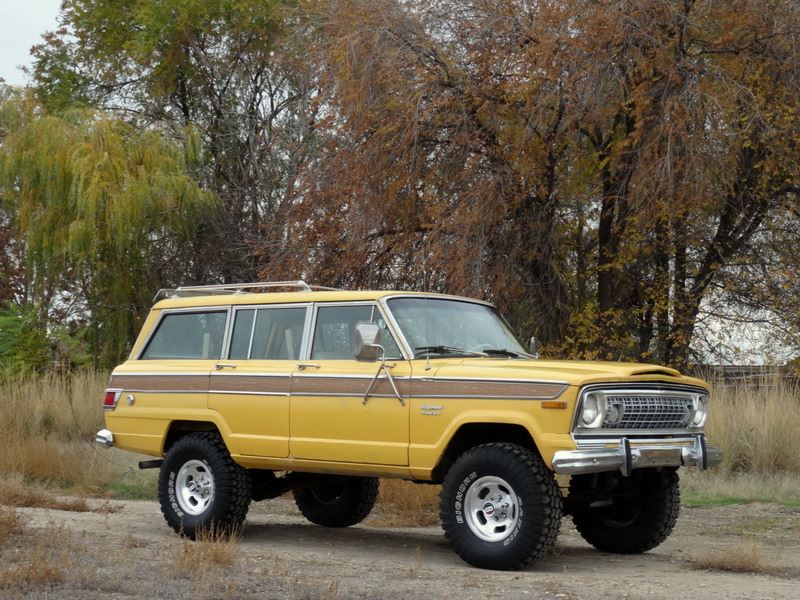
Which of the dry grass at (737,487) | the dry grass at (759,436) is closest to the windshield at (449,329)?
the dry grass at (737,487)

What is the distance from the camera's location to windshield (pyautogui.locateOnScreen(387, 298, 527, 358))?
9.45m

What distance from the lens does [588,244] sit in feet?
70.3

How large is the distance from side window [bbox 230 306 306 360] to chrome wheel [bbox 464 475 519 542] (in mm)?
2130

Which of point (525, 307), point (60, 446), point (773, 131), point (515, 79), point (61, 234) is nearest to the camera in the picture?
point (60, 446)

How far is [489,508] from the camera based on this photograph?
28.4ft

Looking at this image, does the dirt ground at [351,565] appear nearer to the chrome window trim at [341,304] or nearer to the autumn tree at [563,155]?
the chrome window trim at [341,304]

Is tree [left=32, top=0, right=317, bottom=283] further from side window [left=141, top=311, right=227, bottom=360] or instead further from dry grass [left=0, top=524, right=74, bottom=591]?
dry grass [left=0, top=524, right=74, bottom=591]

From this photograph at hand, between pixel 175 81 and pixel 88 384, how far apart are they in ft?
44.6

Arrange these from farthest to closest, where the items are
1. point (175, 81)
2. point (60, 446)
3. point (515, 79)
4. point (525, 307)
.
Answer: point (175, 81), point (525, 307), point (515, 79), point (60, 446)

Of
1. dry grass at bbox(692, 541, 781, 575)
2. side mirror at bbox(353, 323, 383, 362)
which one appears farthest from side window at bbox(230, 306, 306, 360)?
dry grass at bbox(692, 541, 781, 575)

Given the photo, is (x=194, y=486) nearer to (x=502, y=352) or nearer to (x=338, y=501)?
(x=338, y=501)

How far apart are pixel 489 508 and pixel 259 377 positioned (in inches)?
95.2

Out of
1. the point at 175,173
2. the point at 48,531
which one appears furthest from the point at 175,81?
the point at 48,531

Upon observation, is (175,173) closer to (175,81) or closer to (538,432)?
(175,81)
